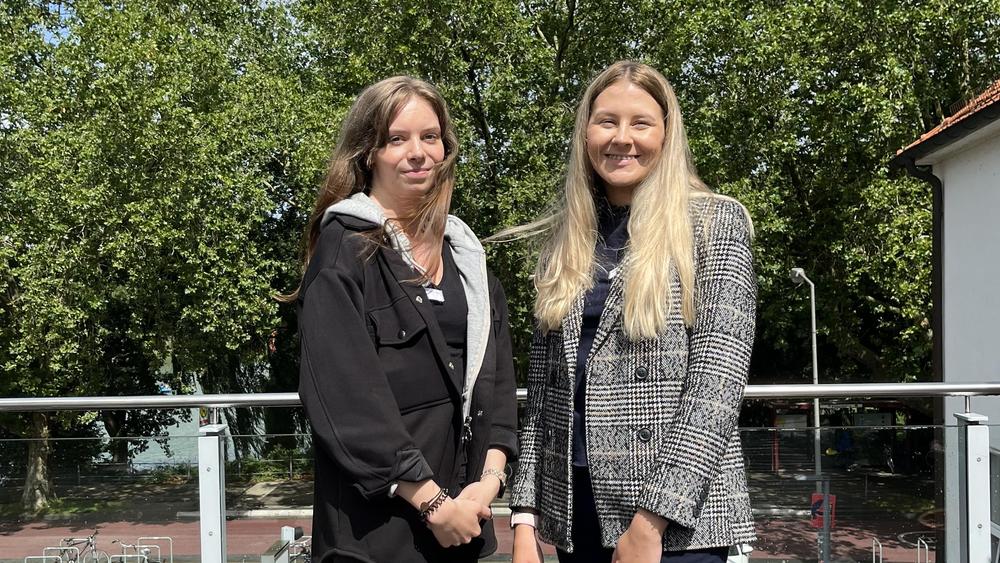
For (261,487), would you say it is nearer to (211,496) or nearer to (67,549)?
(211,496)

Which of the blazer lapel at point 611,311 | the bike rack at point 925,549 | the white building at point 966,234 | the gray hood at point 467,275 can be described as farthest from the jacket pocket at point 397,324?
the white building at point 966,234

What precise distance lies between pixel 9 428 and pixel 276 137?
8592 millimetres

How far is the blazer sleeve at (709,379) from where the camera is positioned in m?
1.78

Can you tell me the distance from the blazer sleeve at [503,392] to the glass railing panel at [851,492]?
1.23 meters

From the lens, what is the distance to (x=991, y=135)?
13.7 m

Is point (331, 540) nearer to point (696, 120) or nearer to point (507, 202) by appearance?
point (507, 202)

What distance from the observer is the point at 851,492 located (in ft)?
10.6

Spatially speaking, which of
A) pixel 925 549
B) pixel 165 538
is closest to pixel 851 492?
pixel 925 549

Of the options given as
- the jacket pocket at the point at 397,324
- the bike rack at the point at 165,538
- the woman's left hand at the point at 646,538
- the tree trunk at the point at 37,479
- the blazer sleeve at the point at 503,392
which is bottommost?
the bike rack at the point at 165,538

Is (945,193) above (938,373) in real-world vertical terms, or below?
above

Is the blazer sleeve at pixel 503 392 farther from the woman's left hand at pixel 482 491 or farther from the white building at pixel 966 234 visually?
the white building at pixel 966 234

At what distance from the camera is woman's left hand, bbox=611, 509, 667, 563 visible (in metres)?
1.79

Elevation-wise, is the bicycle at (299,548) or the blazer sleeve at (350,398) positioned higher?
the blazer sleeve at (350,398)

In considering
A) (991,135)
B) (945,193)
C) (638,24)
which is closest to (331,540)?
(991,135)
